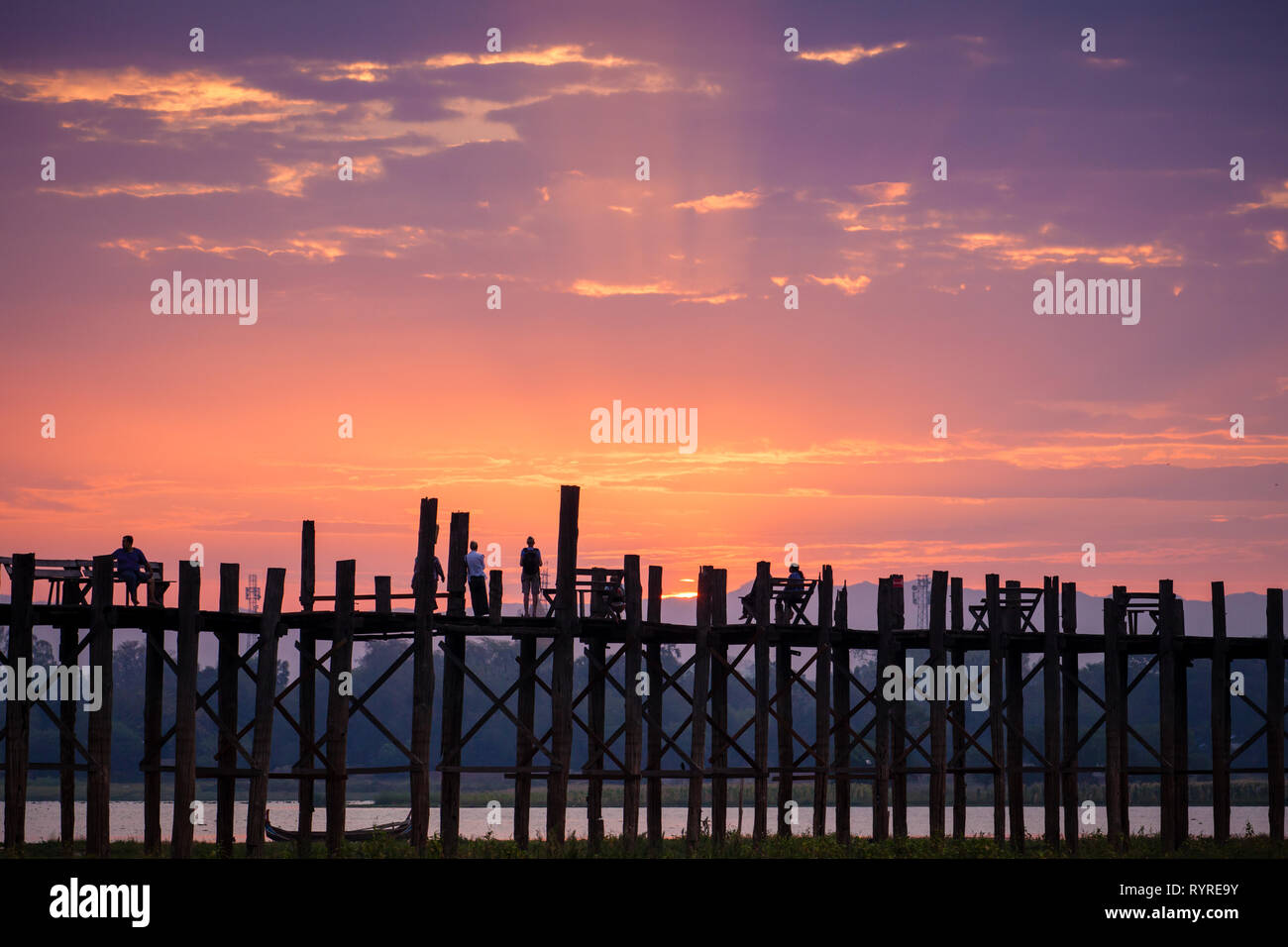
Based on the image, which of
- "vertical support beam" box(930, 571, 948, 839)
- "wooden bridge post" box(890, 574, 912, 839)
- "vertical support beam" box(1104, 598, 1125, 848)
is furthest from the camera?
"wooden bridge post" box(890, 574, 912, 839)

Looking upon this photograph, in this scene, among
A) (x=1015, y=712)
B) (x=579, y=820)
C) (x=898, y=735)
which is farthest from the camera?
(x=579, y=820)

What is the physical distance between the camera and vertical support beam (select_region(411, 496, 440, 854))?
29.9 m

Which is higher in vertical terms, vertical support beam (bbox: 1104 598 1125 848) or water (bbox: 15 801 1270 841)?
vertical support beam (bbox: 1104 598 1125 848)

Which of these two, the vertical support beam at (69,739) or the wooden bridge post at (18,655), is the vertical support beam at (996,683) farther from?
the wooden bridge post at (18,655)

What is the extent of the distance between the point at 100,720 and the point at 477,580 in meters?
7.65

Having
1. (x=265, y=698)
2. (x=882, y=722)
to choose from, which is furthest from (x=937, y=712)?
(x=265, y=698)

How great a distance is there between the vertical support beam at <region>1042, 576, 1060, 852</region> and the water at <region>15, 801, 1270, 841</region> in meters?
38.6

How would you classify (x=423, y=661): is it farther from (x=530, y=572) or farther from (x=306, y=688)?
(x=306, y=688)

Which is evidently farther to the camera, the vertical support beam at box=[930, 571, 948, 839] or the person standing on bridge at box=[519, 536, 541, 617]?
the vertical support beam at box=[930, 571, 948, 839]

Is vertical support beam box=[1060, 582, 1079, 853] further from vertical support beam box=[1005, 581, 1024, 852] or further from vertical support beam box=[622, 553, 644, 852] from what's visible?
vertical support beam box=[622, 553, 644, 852]

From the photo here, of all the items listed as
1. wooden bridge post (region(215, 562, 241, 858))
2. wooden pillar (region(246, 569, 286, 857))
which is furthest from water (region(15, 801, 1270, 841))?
wooden pillar (region(246, 569, 286, 857))

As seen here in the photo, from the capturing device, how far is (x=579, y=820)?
334 ft

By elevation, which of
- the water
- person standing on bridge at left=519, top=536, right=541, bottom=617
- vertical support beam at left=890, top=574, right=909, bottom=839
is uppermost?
person standing on bridge at left=519, top=536, right=541, bottom=617

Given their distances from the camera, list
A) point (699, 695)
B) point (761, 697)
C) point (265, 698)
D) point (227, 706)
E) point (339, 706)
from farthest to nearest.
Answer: point (761, 697)
point (699, 695)
point (227, 706)
point (339, 706)
point (265, 698)
